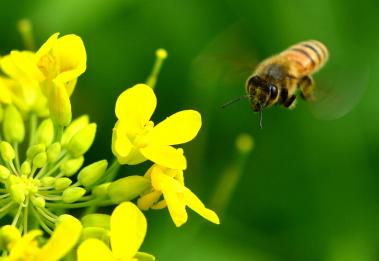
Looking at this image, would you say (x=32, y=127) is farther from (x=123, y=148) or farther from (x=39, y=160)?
(x=123, y=148)

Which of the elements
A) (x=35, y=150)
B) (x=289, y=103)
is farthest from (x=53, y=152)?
(x=289, y=103)

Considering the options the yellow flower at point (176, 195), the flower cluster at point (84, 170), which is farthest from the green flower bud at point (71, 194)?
the yellow flower at point (176, 195)

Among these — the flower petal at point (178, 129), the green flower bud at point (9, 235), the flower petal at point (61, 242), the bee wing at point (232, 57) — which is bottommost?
the green flower bud at point (9, 235)

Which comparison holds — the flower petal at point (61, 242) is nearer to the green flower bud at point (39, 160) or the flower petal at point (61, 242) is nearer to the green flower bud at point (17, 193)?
the green flower bud at point (17, 193)

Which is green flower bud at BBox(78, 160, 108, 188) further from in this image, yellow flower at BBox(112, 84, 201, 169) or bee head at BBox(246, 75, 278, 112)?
bee head at BBox(246, 75, 278, 112)

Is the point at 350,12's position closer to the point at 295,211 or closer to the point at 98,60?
the point at 295,211
